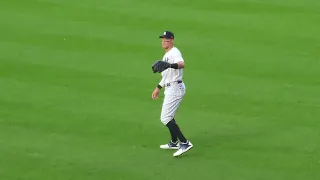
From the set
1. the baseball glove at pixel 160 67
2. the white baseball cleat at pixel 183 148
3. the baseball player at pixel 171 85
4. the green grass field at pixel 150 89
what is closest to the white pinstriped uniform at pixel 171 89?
the baseball player at pixel 171 85

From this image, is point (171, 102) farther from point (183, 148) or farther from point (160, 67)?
point (183, 148)

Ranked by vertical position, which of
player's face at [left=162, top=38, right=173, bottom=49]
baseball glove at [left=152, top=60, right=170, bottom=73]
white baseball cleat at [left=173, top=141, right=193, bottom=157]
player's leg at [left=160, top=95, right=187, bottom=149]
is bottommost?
white baseball cleat at [left=173, top=141, right=193, bottom=157]

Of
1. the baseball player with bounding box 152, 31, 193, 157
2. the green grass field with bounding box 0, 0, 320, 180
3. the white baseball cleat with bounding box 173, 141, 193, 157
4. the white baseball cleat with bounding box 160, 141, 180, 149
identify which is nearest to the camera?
the baseball player with bounding box 152, 31, 193, 157

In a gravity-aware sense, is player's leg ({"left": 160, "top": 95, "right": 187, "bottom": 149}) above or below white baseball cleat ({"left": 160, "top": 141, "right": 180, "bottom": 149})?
above

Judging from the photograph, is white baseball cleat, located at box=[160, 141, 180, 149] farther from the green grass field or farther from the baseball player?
the baseball player

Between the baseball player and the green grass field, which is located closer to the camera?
the baseball player

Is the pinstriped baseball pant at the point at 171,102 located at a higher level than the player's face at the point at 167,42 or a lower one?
lower

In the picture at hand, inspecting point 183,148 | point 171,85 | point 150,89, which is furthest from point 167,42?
point 150,89

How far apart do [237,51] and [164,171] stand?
4898mm

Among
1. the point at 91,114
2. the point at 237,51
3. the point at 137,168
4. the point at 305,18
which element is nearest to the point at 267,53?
the point at 237,51

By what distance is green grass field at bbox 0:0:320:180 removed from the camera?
33.7 feet

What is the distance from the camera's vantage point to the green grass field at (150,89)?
10281mm

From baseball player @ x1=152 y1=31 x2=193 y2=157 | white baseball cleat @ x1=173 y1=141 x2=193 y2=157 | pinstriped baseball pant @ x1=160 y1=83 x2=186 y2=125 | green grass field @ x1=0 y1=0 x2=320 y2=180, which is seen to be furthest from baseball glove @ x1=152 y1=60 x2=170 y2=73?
green grass field @ x1=0 y1=0 x2=320 y2=180

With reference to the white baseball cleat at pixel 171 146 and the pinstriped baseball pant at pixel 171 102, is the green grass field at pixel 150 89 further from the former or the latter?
the pinstriped baseball pant at pixel 171 102
